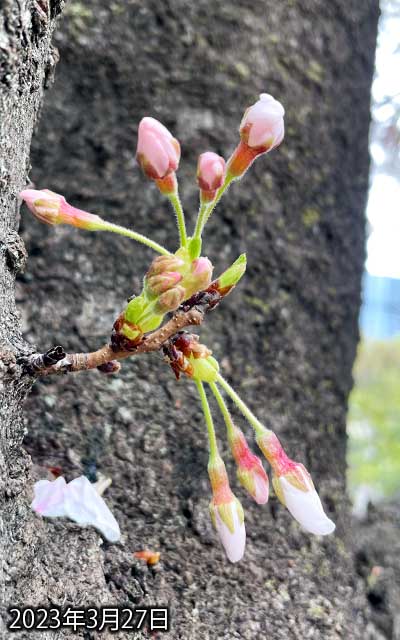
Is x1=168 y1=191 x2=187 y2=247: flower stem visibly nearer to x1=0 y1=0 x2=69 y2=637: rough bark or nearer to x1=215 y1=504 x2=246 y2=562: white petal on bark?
x1=0 y1=0 x2=69 y2=637: rough bark

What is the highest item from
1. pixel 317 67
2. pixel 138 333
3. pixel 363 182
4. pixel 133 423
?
pixel 317 67

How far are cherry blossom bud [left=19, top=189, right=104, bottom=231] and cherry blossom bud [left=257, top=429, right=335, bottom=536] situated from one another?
29cm

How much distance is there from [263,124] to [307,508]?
1.25ft

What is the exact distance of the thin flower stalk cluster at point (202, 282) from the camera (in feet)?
1.79

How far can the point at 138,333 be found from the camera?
0.55m

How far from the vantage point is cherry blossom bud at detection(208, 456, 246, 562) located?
0.63 m

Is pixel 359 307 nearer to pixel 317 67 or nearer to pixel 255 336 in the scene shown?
pixel 255 336

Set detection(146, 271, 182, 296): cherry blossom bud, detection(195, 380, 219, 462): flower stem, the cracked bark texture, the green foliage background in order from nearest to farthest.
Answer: detection(146, 271, 182, 296): cherry blossom bud → detection(195, 380, 219, 462): flower stem → the cracked bark texture → the green foliage background

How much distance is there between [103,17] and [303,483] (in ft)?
2.60

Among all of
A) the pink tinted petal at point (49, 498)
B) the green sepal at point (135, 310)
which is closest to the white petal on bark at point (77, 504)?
the pink tinted petal at point (49, 498)

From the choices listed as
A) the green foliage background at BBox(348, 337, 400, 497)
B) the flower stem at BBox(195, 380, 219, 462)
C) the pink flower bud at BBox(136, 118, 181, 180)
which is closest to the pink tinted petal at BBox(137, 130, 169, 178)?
the pink flower bud at BBox(136, 118, 181, 180)

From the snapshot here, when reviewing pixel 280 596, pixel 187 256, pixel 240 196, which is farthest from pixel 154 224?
pixel 280 596

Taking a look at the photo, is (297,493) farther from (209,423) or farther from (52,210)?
(52,210)

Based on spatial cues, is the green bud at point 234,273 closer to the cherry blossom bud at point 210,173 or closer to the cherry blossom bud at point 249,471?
the cherry blossom bud at point 210,173
